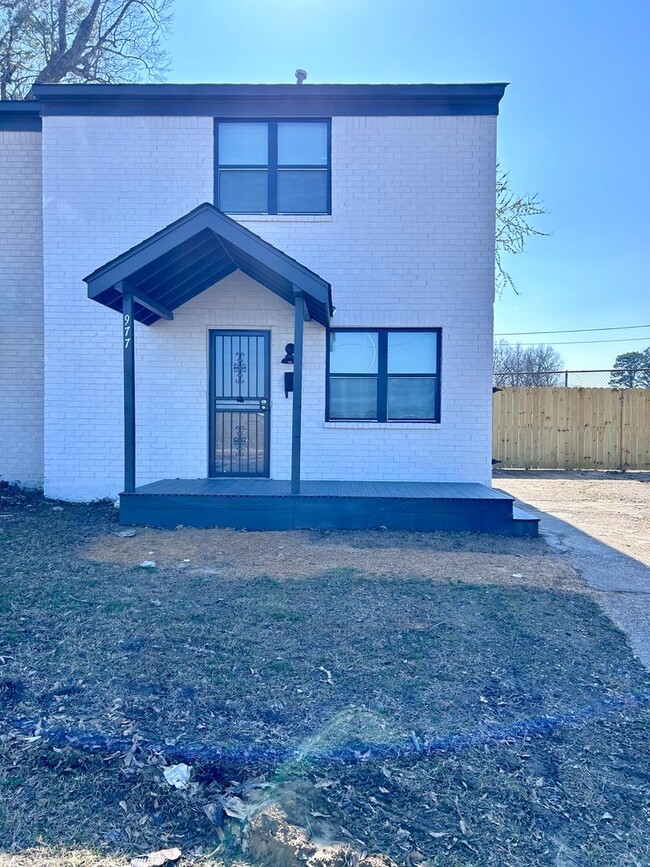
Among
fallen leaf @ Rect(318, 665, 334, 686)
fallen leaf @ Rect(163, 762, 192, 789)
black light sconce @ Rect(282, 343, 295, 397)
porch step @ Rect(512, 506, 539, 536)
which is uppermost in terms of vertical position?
black light sconce @ Rect(282, 343, 295, 397)

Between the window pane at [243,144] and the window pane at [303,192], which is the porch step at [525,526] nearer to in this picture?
the window pane at [303,192]

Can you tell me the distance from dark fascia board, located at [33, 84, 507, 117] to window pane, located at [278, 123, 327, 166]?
17 centimetres

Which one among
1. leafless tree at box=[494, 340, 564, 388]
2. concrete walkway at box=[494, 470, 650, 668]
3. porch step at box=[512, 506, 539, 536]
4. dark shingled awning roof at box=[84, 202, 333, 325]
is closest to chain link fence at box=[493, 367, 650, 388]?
concrete walkway at box=[494, 470, 650, 668]

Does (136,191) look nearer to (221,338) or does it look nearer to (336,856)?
(221,338)

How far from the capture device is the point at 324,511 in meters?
6.61

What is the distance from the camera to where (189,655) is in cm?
334

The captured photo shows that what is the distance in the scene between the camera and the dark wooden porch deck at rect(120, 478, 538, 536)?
21.7 ft

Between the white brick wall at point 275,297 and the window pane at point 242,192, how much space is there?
22 cm

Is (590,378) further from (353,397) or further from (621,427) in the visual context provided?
(353,397)

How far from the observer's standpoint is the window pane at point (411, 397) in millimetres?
8031

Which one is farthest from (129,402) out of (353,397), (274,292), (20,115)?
(20,115)

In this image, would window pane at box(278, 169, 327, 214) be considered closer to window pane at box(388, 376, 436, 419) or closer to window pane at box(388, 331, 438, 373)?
window pane at box(388, 331, 438, 373)

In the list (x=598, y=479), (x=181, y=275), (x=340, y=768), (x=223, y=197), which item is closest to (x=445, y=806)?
(x=340, y=768)

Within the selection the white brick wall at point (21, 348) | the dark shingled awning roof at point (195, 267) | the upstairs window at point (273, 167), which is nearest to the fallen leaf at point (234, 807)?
the dark shingled awning roof at point (195, 267)
